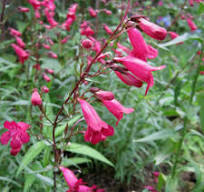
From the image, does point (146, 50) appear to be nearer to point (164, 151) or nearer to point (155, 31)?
point (155, 31)

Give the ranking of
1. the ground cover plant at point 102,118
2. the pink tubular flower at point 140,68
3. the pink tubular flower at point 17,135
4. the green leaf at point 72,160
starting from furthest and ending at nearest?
the green leaf at point 72,160 < the pink tubular flower at point 17,135 < the ground cover plant at point 102,118 < the pink tubular flower at point 140,68

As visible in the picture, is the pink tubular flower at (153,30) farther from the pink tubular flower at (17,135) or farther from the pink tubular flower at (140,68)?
the pink tubular flower at (17,135)

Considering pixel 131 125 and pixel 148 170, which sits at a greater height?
pixel 131 125

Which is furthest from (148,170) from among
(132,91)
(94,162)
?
(132,91)

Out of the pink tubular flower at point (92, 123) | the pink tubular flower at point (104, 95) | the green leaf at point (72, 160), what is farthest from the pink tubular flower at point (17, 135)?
the pink tubular flower at point (104, 95)

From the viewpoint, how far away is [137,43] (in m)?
1.45

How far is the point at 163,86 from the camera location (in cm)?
350

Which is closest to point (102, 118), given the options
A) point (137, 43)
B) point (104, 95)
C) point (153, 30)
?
point (104, 95)

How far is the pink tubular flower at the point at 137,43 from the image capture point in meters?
1.44

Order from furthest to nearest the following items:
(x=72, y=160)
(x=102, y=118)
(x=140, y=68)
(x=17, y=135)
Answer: (x=102, y=118)
(x=72, y=160)
(x=17, y=135)
(x=140, y=68)

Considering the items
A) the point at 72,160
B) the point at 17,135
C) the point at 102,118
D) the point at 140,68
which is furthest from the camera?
the point at 102,118

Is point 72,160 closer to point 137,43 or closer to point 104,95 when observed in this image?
point 104,95

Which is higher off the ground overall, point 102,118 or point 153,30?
point 153,30

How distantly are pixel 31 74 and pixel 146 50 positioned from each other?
8.39 feet
